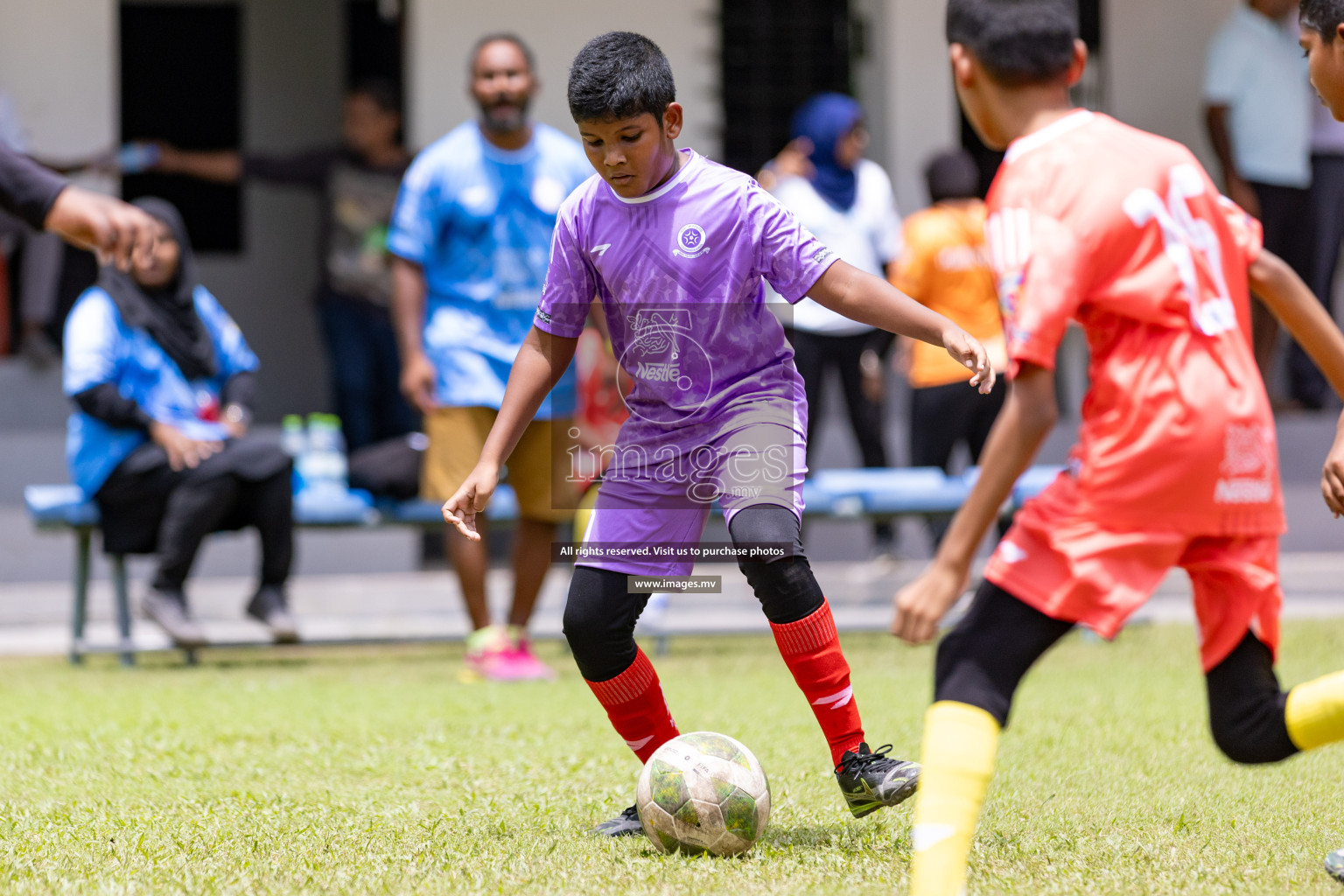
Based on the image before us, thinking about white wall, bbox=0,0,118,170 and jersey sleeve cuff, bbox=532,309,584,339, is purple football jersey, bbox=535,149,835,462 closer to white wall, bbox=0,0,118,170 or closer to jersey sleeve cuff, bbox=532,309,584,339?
jersey sleeve cuff, bbox=532,309,584,339

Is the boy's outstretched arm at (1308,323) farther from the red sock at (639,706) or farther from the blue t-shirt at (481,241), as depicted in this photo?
the blue t-shirt at (481,241)

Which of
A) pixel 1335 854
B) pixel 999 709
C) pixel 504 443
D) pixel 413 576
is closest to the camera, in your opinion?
pixel 999 709

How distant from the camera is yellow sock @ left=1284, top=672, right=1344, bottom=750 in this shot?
296 centimetres

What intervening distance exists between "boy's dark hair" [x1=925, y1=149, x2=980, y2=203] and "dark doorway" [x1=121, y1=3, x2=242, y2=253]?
20.0 feet

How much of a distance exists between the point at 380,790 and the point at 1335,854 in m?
2.31

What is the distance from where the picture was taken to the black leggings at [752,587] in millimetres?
3662

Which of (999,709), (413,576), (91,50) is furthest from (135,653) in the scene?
(999,709)

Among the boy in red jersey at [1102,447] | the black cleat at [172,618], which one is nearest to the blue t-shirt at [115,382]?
the black cleat at [172,618]

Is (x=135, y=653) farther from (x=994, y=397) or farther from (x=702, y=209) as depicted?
(x=702, y=209)

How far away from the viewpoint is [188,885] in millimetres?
3160

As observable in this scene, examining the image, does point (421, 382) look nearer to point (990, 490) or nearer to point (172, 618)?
point (172, 618)

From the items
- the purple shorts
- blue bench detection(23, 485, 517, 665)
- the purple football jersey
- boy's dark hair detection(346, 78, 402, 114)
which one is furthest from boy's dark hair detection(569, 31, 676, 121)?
boy's dark hair detection(346, 78, 402, 114)

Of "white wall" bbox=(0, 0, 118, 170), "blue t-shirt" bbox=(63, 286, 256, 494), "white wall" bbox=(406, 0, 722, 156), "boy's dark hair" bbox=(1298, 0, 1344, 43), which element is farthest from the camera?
"white wall" bbox=(406, 0, 722, 156)

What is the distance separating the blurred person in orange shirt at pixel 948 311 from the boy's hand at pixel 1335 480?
498 cm
